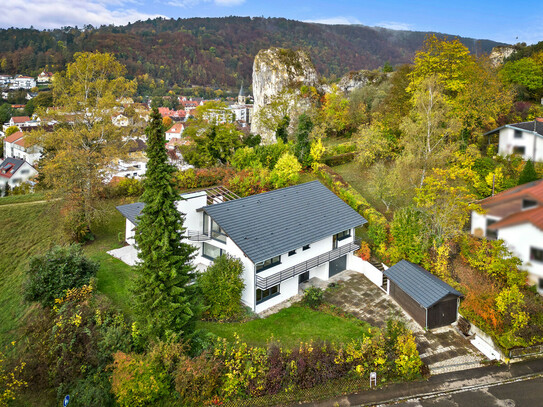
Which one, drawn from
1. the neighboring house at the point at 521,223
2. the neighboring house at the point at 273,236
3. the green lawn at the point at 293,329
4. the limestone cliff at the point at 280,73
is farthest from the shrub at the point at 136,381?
the limestone cliff at the point at 280,73

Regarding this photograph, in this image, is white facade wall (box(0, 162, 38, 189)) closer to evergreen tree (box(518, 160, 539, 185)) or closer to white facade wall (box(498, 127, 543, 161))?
evergreen tree (box(518, 160, 539, 185))

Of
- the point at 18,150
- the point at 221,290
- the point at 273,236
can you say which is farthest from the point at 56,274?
the point at 18,150

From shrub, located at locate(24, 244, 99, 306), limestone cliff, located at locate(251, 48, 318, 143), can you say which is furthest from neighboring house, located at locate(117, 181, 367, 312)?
limestone cliff, located at locate(251, 48, 318, 143)

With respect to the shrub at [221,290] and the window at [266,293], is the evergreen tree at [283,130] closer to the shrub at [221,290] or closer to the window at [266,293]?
the window at [266,293]

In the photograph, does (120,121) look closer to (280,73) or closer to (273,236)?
(273,236)

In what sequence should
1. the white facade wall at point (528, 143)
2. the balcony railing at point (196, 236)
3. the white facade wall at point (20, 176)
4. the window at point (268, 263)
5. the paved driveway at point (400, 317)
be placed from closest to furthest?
the white facade wall at point (528, 143) → the paved driveway at point (400, 317) → the window at point (268, 263) → the balcony railing at point (196, 236) → the white facade wall at point (20, 176)

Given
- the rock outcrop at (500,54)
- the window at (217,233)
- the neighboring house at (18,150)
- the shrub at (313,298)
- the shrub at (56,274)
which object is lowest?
the shrub at (313,298)

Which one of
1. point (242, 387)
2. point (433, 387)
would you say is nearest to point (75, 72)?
point (242, 387)

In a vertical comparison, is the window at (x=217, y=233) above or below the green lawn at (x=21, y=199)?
above
